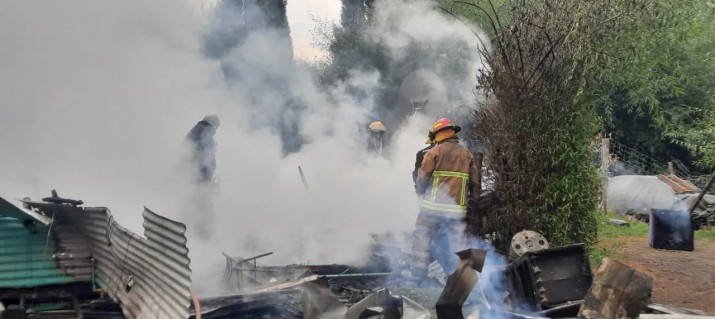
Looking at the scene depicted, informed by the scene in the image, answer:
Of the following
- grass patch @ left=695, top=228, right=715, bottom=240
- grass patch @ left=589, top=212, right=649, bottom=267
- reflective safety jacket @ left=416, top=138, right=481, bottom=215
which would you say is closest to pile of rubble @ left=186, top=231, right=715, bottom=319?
reflective safety jacket @ left=416, top=138, right=481, bottom=215

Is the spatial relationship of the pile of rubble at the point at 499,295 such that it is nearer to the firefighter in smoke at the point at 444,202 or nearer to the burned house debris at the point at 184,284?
the burned house debris at the point at 184,284

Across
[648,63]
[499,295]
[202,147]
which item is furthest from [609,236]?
[202,147]

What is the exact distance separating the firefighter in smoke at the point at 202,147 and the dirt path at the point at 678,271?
641 cm

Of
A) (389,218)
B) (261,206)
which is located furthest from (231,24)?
(389,218)

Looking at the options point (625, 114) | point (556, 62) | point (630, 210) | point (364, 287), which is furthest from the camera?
point (625, 114)

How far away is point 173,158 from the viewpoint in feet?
36.1

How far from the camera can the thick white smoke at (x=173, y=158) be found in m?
8.45

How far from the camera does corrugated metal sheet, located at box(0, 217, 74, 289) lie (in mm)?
4781

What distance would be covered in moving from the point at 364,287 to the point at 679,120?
15229 millimetres

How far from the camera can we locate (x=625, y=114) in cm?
1881

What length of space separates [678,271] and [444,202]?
3.90m

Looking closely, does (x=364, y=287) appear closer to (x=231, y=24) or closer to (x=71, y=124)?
(x=71, y=124)

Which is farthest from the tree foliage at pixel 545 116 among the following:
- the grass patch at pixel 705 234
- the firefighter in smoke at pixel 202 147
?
the grass patch at pixel 705 234

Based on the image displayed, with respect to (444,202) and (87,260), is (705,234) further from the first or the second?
(87,260)
